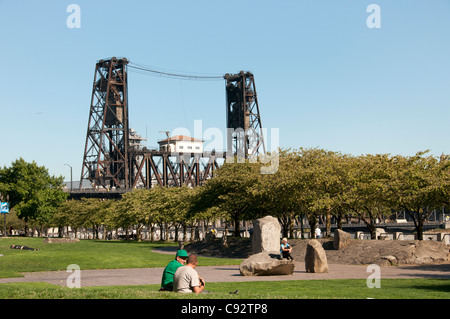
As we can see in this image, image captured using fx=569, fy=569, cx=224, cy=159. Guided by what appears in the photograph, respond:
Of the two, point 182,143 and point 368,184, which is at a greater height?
point 182,143

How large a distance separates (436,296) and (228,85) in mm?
144694

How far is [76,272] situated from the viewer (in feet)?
90.6

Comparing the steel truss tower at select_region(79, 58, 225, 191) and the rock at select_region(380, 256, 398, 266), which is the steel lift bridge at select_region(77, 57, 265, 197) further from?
the rock at select_region(380, 256, 398, 266)

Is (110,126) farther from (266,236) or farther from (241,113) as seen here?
(266,236)

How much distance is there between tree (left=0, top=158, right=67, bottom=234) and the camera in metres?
88.9

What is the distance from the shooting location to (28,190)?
9000cm

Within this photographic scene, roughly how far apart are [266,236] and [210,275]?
8171mm

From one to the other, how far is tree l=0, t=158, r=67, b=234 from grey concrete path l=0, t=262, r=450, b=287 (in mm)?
65329

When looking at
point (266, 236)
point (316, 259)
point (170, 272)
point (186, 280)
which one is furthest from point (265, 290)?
point (266, 236)

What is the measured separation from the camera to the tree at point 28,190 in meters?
88.9

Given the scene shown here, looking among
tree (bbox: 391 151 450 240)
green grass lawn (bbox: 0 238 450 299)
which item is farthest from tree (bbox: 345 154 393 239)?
green grass lawn (bbox: 0 238 450 299)

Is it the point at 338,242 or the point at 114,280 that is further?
the point at 338,242
